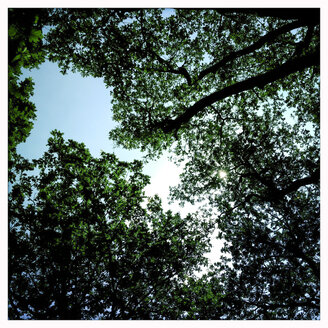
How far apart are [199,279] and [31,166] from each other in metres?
13.2

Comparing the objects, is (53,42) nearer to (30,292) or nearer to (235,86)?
(235,86)

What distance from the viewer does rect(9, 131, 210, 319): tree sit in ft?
30.6

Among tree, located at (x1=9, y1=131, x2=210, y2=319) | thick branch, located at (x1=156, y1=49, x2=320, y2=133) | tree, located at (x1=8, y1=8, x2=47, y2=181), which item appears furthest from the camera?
tree, located at (x1=9, y1=131, x2=210, y2=319)

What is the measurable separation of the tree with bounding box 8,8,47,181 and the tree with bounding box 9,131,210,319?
2.64 metres

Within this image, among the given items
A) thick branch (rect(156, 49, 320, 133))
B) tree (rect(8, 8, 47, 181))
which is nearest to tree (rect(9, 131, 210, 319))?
tree (rect(8, 8, 47, 181))

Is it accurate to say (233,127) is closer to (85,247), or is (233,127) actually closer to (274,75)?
(274,75)

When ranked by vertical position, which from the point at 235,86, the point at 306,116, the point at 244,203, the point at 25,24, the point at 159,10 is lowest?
the point at 244,203

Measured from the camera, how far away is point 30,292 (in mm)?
9758

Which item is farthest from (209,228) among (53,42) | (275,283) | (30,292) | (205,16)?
(53,42)

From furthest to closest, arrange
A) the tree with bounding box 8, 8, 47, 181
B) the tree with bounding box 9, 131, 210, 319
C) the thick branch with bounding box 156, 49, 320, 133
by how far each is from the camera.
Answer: the tree with bounding box 9, 131, 210, 319 → the thick branch with bounding box 156, 49, 320, 133 → the tree with bounding box 8, 8, 47, 181

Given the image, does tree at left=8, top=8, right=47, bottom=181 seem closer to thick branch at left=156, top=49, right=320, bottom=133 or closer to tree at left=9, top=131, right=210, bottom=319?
tree at left=9, top=131, right=210, bottom=319

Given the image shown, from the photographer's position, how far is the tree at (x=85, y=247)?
932 cm

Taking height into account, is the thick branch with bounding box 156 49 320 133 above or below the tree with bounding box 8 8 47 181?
above

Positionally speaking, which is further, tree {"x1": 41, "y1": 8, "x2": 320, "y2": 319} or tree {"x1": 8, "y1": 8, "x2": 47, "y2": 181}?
tree {"x1": 41, "y1": 8, "x2": 320, "y2": 319}
